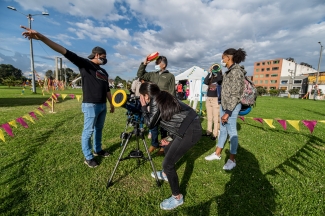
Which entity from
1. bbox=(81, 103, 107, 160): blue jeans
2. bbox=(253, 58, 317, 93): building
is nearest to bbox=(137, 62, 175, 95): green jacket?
bbox=(81, 103, 107, 160): blue jeans

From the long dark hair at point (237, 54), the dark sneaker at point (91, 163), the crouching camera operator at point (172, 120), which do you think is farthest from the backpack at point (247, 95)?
the dark sneaker at point (91, 163)

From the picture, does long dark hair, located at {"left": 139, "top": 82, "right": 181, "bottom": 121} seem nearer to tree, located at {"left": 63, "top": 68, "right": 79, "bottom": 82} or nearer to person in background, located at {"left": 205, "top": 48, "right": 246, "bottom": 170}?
person in background, located at {"left": 205, "top": 48, "right": 246, "bottom": 170}

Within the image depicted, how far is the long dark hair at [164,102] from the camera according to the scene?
2.18m

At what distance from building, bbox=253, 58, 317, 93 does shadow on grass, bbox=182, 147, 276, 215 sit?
75793 mm

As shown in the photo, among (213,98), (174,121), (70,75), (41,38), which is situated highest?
(70,75)

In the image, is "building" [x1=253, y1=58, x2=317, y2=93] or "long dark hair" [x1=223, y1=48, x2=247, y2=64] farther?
"building" [x1=253, y1=58, x2=317, y2=93]

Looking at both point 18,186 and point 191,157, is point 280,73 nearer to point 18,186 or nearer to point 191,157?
point 191,157

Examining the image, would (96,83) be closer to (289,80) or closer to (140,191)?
(140,191)

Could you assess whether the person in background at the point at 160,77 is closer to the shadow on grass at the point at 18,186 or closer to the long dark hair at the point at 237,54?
the long dark hair at the point at 237,54

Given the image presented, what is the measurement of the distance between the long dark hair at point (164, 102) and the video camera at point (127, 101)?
1.23 ft

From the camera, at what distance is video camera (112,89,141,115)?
2396 millimetres

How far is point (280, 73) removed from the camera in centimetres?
6988

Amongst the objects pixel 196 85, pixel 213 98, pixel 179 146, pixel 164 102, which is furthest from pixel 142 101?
pixel 196 85

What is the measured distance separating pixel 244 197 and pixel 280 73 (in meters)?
84.7
